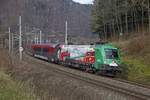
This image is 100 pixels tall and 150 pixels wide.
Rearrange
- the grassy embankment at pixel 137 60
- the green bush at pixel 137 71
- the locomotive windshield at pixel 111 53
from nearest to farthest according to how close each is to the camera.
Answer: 1. the green bush at pixel 137 71
2. the grassy embankment at pixel 137 60
3. the locomotive windshield at pixel 111 53

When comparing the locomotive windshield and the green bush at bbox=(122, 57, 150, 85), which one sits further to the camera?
the locomotive windshield

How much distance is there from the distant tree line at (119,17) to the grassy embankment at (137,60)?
35.3 feet

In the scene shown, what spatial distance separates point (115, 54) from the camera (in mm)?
35750

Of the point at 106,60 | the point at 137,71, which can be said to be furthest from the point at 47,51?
the point at 137,71

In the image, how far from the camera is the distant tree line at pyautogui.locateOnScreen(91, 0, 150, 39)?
58.0 metres

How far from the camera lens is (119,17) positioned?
68312 mm

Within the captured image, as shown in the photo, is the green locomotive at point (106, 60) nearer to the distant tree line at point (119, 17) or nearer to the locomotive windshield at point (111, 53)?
the locomotive windshield at point (111, 53)

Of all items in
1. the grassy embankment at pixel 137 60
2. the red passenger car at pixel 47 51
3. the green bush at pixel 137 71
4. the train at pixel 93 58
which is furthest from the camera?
the red passenger car at pixel 47 51

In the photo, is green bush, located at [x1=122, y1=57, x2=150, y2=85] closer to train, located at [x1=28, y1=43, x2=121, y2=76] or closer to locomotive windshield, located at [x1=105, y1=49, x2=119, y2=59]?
train, located at [x1=28, y1=43, x2=121, y2=76]

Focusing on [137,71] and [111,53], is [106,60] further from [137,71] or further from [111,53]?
[137,71]

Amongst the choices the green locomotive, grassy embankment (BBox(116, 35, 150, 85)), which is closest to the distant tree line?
grassy embankment (BBox(116, 35, 150, 85))

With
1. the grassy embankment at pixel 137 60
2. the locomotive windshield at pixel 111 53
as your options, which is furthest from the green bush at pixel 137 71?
the locomotive windshield at pixel 111 53

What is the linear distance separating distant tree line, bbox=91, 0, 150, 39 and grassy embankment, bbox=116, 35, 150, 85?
10.7 meters

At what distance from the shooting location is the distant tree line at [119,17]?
58.0 meters
